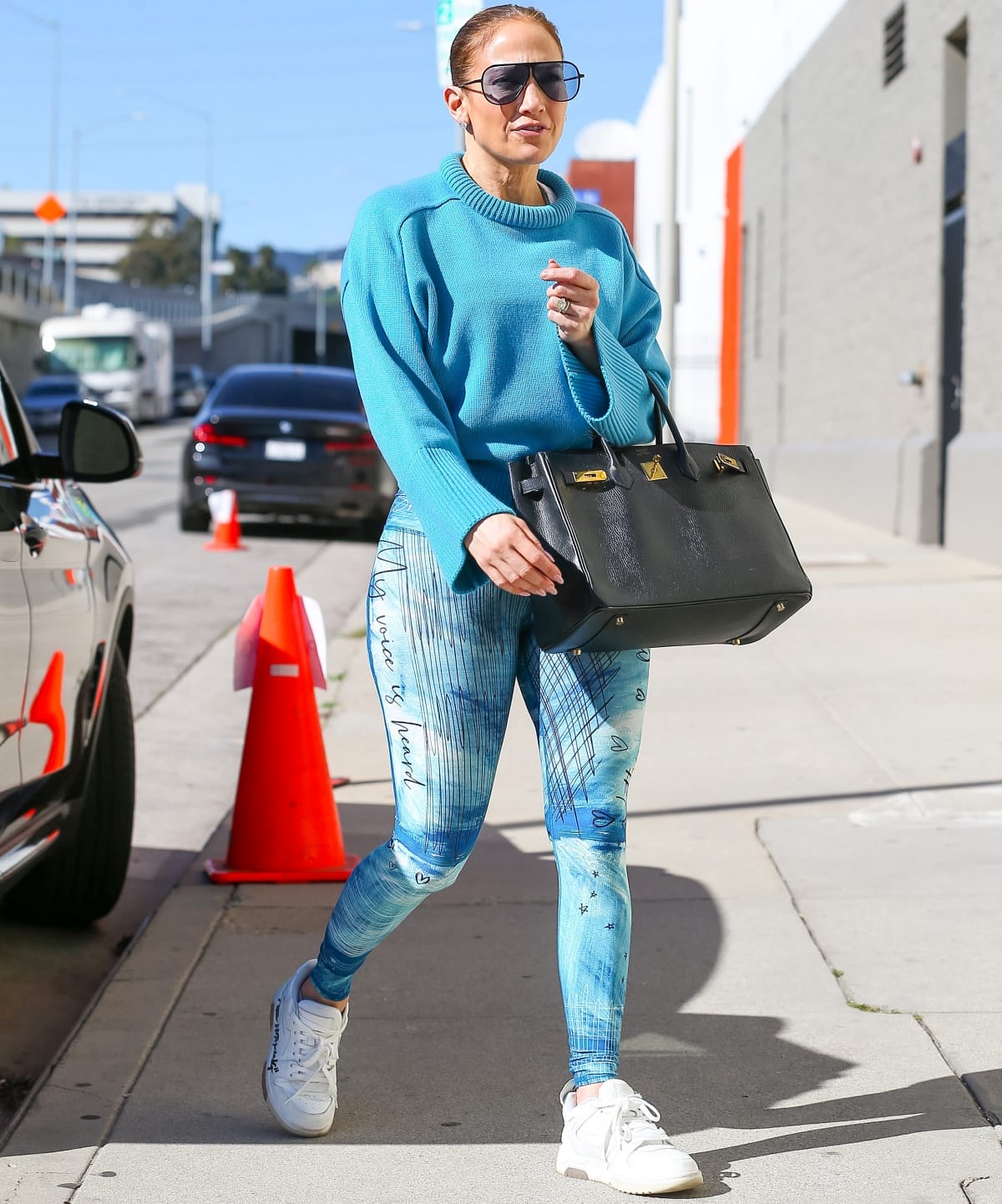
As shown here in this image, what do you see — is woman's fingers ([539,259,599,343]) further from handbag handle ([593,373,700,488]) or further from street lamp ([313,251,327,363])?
street lamp ([313,251,327,363])

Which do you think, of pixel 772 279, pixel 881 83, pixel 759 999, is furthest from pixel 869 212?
Answer: pixel 759 999

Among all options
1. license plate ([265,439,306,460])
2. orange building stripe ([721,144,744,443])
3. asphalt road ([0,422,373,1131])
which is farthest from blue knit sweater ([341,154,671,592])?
orange building stripe ([721,144,744,443])

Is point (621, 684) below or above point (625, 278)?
below

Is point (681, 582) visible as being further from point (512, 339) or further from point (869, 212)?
point (869, 212)

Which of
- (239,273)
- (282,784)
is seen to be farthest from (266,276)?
(282,784)

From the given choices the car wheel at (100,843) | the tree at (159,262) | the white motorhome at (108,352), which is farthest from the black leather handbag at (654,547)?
the tree at (159,262)

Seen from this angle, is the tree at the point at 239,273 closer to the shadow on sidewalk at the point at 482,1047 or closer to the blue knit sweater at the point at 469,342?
the shadow on sidewalk at the point at 482,1047

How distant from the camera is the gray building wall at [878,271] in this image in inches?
539

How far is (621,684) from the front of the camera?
10.0ft

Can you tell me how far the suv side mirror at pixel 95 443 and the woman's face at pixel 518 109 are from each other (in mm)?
1526

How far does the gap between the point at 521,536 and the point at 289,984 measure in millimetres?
1069

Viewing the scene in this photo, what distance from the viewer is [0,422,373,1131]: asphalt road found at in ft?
13.7

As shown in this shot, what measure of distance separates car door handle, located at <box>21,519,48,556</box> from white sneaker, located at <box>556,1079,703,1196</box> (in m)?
1.74

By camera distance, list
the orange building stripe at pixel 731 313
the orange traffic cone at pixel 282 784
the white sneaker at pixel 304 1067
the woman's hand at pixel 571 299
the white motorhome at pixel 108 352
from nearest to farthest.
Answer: the woman's hand at pixel 571 299, the white sneaker at pixel 304 1067, the orange traffic cone at pixel 282 784, the orange building stripe at pixel 731 313, the white motorhome at pixel 108 352
